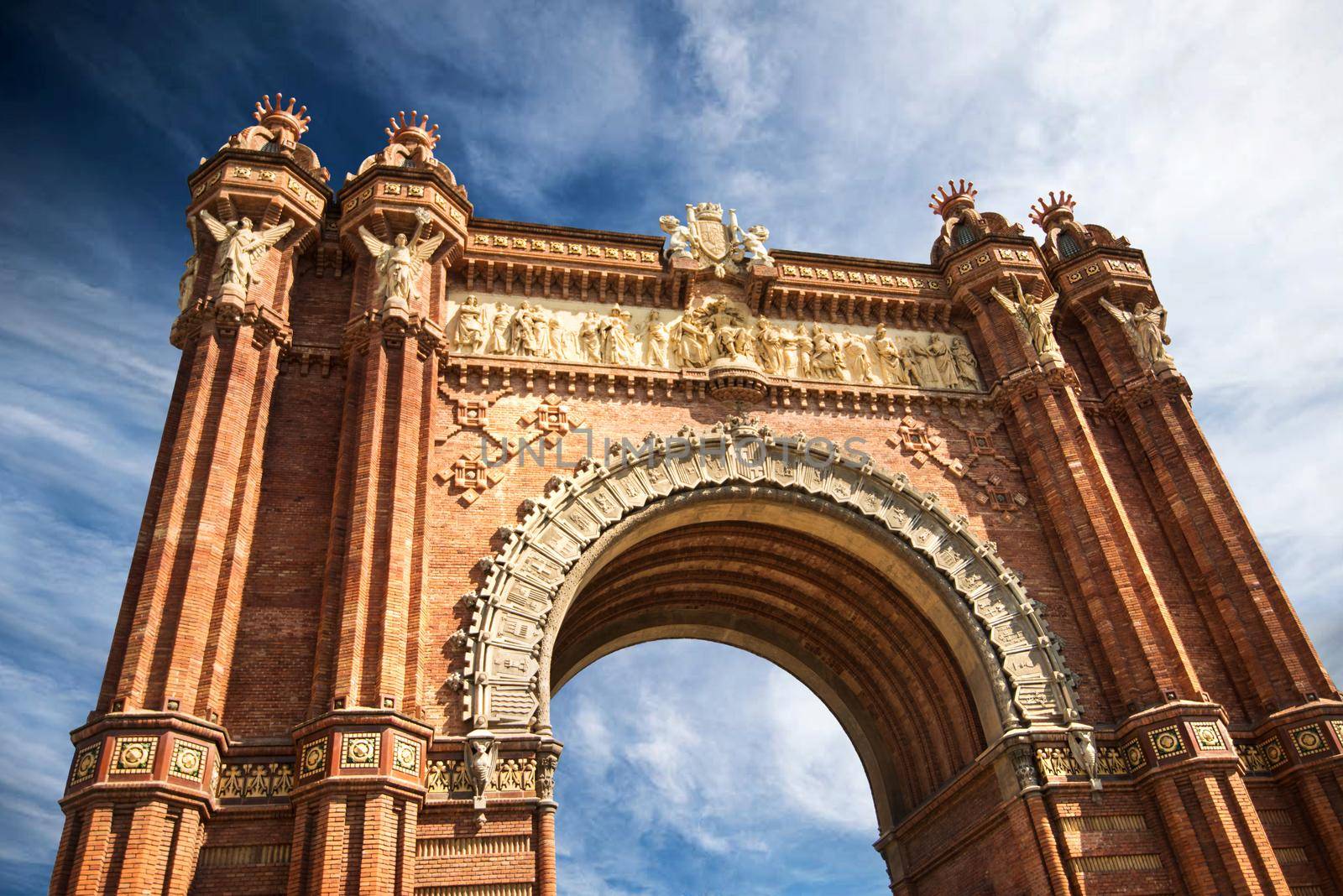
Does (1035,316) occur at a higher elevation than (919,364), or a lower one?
higher

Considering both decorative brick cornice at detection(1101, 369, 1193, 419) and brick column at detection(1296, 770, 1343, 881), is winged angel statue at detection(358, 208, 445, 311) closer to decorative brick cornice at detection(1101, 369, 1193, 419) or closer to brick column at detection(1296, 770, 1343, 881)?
decorative brick cornice at detection(1101, 369, 1193, 419)

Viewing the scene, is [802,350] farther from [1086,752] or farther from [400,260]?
[1086,752]

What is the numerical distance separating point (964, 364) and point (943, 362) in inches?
17.0

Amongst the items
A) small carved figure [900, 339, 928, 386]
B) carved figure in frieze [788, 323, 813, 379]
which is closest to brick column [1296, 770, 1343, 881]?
small carved figure [900, 339, 928, 386]

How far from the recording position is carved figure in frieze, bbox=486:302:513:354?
16656mm

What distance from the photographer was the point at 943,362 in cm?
1889

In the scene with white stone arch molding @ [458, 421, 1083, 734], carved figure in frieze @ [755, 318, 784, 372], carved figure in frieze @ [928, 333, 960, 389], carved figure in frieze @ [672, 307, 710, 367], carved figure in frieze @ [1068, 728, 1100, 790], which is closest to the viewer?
white stone arch molding @ [458, 421, 1083, 734]

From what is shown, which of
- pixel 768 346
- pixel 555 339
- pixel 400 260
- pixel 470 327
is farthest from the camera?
pixel 768 346

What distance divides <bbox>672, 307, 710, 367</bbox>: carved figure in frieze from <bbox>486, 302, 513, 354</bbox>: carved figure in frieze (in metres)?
2.88

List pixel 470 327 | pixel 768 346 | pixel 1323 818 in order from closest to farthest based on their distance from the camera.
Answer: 1. pixel 1323 818
2. pixel 470 327
3. pixel 768 346

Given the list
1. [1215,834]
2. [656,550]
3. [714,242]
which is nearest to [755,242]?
[714,242]

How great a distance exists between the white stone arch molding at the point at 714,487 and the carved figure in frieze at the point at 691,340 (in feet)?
5.02

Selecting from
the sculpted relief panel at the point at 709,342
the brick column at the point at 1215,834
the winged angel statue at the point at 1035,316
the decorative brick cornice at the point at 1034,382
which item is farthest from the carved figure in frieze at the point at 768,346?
the brick column at the point at 1215,834

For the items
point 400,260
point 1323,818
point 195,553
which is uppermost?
point 400,260
